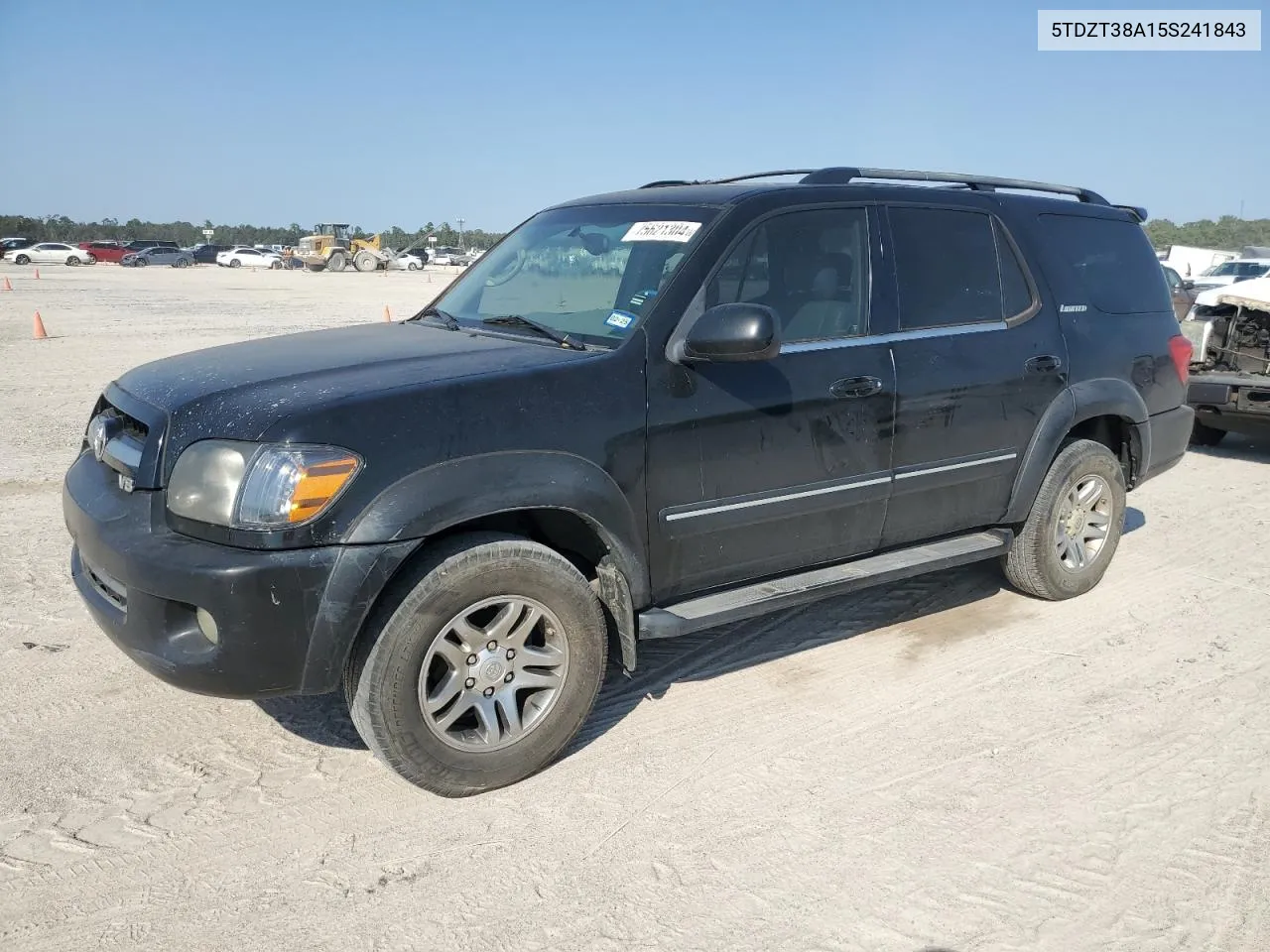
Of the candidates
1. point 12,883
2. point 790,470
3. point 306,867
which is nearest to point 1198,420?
point 790,470

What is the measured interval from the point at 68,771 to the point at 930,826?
287 cm

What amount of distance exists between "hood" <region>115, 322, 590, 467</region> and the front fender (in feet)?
1.05

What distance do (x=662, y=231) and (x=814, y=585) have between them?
1530 millimetres

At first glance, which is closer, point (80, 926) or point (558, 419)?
point (80, 926)

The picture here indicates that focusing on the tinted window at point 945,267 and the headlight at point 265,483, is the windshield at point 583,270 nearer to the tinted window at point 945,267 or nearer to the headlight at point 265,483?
the tinted window at point 945,267

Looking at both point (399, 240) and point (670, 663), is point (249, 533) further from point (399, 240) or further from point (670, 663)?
point (399, 240)

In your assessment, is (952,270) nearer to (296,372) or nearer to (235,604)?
(296,372)

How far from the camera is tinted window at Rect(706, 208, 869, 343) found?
12.8 feet

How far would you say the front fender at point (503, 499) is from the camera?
3.01m

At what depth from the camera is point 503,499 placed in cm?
319

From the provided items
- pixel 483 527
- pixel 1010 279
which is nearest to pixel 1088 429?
pixel 1010 279

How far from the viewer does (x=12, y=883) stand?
2.83 metres

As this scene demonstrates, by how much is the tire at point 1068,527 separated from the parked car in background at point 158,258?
191 ft

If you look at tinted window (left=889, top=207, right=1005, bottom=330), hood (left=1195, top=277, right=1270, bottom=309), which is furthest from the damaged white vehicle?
tinted window (left=889, top=207, right=1005, bottom=330)
